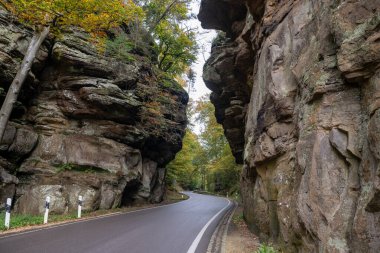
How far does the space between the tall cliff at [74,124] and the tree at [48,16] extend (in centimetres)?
184

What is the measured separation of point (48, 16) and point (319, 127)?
13145 mm

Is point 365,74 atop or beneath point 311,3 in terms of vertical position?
beneath

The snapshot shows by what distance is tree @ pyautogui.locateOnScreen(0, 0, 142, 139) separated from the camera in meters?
12.6

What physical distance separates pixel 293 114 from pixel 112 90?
12.6 meters

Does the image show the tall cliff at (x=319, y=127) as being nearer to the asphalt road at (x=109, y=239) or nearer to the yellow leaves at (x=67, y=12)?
the asphalt road at (x=109, y=239)

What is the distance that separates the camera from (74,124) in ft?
59.3

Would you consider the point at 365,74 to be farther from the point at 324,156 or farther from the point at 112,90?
the point at 112,90

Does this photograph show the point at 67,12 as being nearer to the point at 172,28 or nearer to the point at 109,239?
the point at 109,239

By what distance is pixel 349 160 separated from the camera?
17.7 feet

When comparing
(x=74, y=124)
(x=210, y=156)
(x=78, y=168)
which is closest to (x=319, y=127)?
(x=78, y=168)

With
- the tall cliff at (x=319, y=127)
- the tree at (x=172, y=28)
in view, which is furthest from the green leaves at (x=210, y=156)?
the tall cliff at (x=319, y=127)

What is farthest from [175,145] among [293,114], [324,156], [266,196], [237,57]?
[324,156]

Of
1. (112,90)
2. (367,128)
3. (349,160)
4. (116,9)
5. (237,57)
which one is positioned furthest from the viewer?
(112,90)

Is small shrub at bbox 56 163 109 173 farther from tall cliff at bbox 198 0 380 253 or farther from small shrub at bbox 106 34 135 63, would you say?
tall cliff at bbox 198 0 380 253
